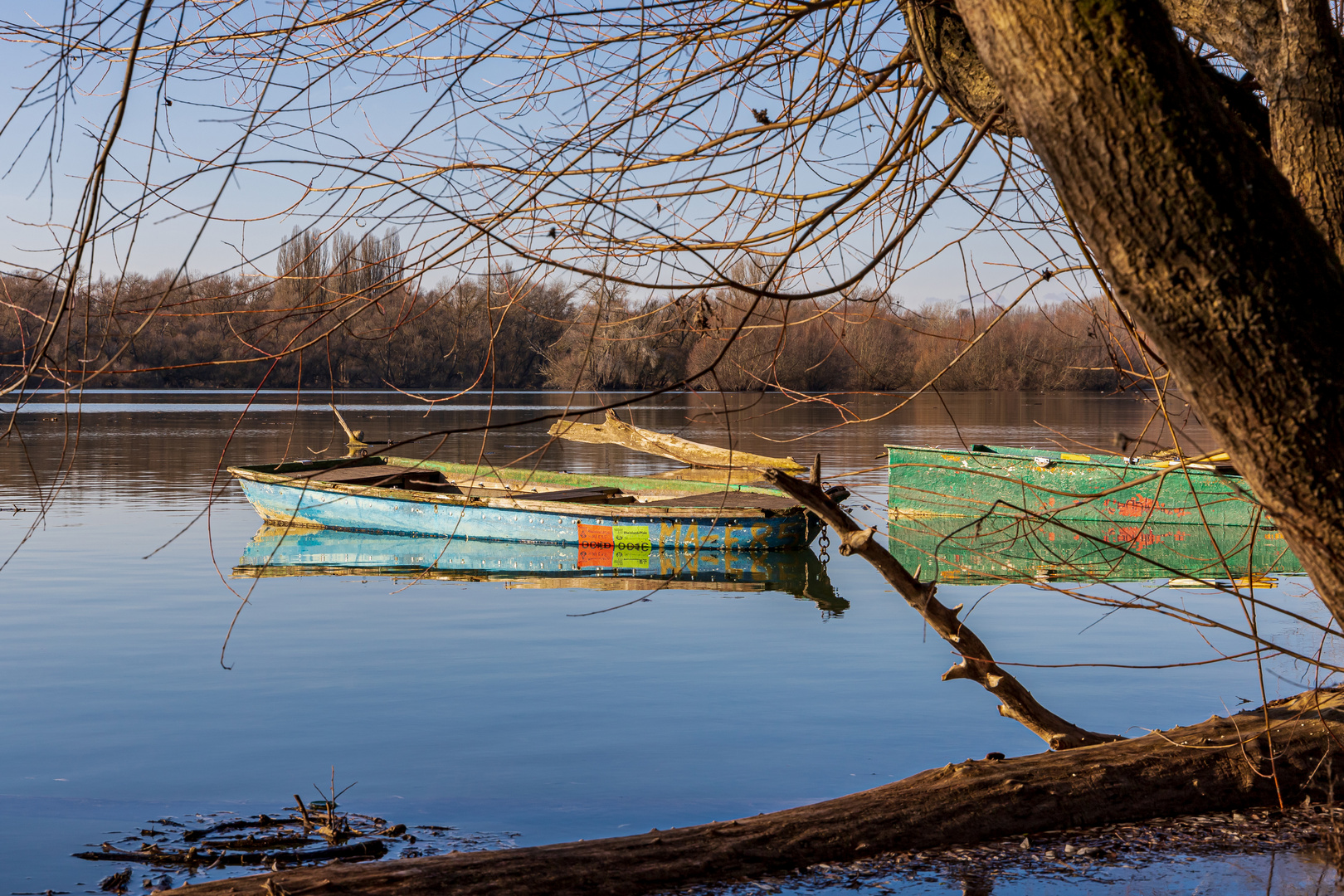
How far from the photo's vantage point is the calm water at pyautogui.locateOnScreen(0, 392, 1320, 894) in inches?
228

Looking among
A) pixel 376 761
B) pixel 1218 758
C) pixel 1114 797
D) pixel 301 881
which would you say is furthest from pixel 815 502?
pixel 376 761

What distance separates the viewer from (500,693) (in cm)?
802

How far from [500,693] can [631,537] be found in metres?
6.26

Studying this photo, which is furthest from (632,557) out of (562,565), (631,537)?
(562,565)

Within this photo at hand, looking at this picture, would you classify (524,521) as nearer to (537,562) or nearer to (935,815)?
(537,562)

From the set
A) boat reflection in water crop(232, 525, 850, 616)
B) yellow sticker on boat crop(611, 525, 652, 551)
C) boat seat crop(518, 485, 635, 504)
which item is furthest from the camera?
boat seat crop(518, 485, 635, 504)

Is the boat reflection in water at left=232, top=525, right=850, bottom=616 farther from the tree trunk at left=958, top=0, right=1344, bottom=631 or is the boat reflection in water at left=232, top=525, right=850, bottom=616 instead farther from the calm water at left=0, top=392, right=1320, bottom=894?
the tree trunk at left=958, top=0, right=1344, bottom=631

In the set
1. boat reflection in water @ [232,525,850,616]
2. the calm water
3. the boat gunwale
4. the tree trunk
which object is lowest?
the calm water

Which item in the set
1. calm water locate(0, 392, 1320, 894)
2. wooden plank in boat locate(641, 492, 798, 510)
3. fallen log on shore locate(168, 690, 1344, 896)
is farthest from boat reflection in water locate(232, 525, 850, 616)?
fallen log on shore locate(168, 690, 1344, 896)

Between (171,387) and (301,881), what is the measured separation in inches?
3328

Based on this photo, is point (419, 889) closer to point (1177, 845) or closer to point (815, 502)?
point (815, 502)

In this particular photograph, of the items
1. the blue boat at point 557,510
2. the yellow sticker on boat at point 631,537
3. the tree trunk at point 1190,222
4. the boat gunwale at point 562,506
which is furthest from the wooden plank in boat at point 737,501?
the tree trunk at point 1190,222

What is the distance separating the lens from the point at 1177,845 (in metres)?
4.37

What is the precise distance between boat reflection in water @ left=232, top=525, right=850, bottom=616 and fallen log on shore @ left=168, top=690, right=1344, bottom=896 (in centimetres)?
734
